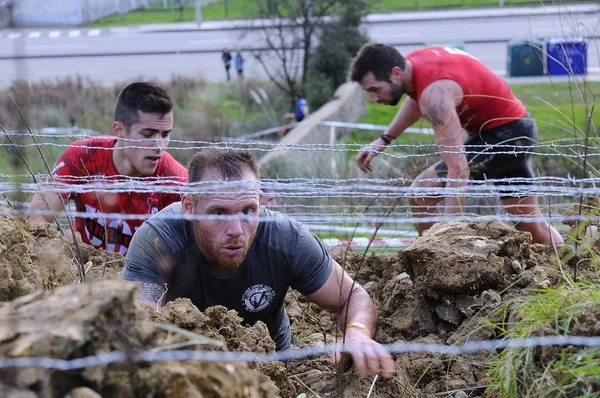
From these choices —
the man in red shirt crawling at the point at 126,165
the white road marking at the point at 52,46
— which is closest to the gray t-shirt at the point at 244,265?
the man in red shirt crawling at the point at 126,165

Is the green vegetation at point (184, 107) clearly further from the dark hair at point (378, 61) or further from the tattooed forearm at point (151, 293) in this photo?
the tattooed forearm at point (151, 293)

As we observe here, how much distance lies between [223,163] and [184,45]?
30.6m

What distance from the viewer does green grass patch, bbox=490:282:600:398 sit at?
9.64 ft

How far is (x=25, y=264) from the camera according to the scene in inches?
153

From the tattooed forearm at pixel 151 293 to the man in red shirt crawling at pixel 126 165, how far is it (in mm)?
1730

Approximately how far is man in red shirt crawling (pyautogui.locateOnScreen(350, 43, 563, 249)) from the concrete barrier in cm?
70

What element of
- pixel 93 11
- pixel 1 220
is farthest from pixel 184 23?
pixel 1 220

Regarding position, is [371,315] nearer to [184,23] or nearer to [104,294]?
[104,294]

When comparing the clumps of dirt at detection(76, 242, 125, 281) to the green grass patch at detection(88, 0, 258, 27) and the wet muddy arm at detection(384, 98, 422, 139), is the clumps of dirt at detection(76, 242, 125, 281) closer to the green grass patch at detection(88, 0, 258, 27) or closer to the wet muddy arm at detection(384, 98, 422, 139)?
the wet muddy arm at detection(384, 98, 422, 139)

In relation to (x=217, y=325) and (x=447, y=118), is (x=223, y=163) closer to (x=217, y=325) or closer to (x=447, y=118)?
(x=217, y=325)

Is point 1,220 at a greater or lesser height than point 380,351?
greater

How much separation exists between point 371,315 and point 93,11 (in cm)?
3225

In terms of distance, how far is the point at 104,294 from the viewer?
8.28 ft

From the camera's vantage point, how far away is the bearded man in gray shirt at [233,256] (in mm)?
4008
